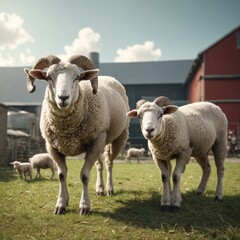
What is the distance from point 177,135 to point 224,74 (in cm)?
2090

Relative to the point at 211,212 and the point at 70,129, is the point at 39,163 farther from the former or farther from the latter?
the point at 211,212

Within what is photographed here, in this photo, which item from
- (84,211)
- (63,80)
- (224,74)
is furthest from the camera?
(224,74)

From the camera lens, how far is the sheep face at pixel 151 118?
5.21 m

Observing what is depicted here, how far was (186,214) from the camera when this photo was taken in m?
5.37

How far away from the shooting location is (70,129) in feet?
17.8

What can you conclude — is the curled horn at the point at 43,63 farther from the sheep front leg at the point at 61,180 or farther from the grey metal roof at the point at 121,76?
the grey metal roof at the point at 121,76

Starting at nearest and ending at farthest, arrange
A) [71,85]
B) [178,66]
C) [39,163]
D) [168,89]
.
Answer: [71,85]
[39,163]
[168,89]
[178,66]

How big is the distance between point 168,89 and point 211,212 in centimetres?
4049

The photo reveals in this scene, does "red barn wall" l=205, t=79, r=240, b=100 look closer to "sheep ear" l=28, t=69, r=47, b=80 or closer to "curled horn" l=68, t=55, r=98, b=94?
"curled horn" l=68, t=55, r=98, b=94

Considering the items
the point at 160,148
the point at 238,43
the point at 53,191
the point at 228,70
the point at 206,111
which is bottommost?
the point at 53,191

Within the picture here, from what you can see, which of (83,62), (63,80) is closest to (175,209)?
(63,80)

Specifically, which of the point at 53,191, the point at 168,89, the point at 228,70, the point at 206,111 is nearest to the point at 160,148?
the point at 206,111

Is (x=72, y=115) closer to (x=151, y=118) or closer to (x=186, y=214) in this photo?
(x=151, y=118)

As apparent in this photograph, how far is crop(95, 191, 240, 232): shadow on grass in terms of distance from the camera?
478 cm
